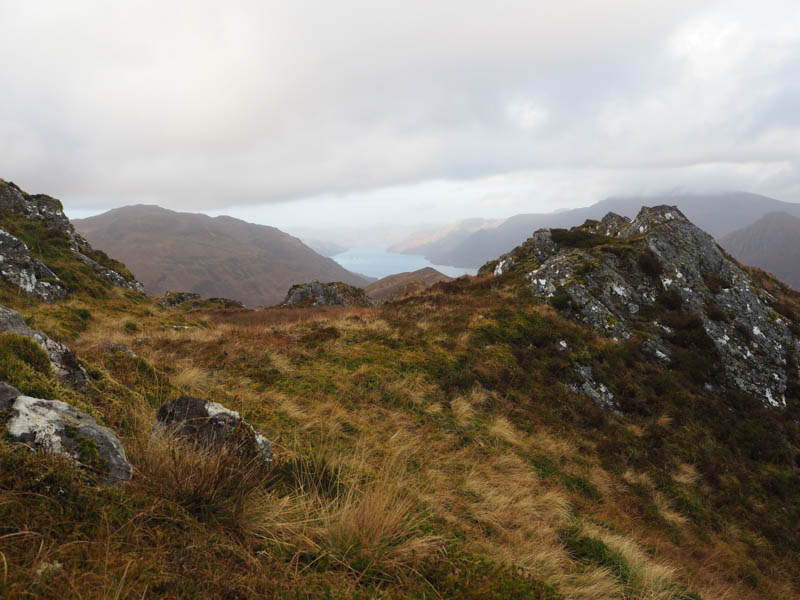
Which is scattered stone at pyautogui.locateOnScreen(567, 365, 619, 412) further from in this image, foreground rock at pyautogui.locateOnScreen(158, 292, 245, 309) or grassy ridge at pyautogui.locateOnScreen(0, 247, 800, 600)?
foreground rock at pyautogui.locateOnScreen(158, 292, 245, 309)

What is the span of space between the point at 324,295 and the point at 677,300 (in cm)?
3200

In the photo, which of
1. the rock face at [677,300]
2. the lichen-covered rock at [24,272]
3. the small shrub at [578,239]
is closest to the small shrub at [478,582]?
the rock face at [677,300]

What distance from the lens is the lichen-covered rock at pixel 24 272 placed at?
53.8ft

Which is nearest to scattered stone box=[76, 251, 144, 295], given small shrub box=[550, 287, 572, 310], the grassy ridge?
the grassy ridge

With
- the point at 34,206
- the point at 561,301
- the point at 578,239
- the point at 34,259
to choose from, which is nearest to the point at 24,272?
the point at 34,259

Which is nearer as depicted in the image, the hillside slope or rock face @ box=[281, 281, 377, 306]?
the hillside slope

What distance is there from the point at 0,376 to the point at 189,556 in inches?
112

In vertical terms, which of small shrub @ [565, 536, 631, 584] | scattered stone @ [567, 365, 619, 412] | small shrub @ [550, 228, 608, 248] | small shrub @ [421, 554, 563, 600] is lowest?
small shrub @ [565, 536, 631, 584]

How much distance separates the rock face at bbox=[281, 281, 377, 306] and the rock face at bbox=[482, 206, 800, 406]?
23559mm

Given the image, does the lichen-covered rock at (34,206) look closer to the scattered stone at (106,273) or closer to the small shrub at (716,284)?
the scattered stone at (106,273)

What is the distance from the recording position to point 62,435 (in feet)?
9.07

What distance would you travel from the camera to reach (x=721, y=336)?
47.9 ft

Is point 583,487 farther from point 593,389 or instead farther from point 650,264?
point 650,264

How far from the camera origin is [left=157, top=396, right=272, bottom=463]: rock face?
153 inches
